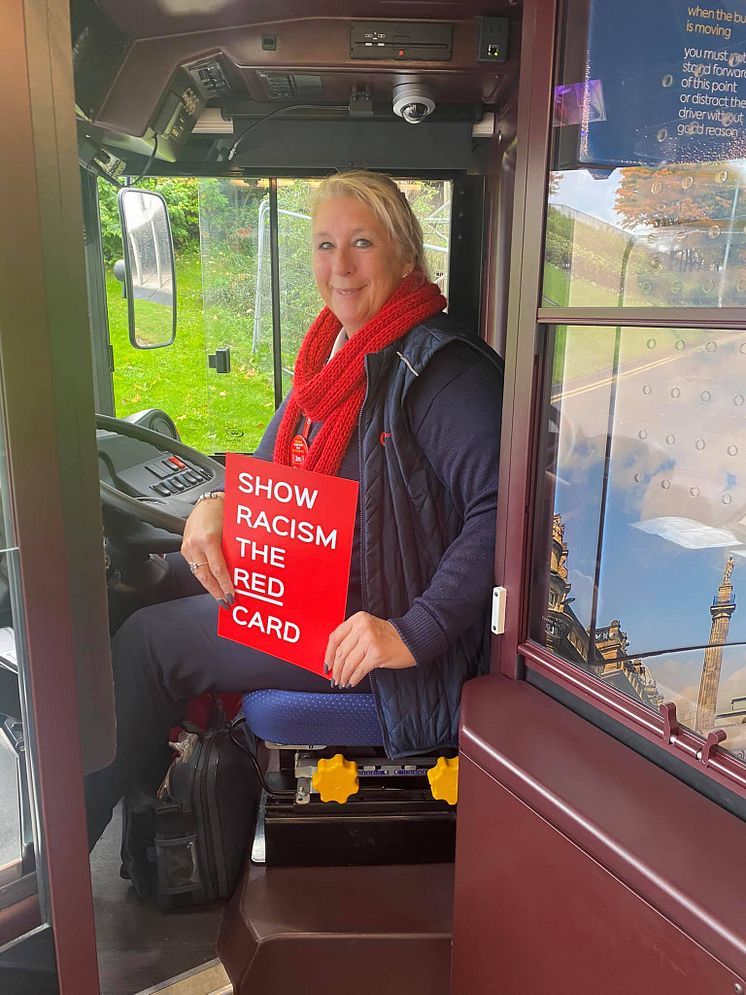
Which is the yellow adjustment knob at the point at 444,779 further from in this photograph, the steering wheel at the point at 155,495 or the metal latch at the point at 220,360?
the metal latch at the point at 220,360

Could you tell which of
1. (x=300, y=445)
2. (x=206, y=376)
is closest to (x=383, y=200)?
(x=300, y=445)

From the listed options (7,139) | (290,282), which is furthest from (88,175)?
(7,139)

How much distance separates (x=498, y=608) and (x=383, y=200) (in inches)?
30.9

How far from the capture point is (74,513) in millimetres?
983

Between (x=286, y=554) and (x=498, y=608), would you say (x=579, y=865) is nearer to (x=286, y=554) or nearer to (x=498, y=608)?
(x=498, y=608)

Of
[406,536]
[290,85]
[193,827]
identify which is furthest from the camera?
[290,85]

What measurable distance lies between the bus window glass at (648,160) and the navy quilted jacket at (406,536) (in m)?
0.33

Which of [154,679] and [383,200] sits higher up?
[383,200]

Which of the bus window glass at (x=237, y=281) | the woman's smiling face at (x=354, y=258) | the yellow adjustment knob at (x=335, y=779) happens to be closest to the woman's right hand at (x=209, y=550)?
the yellow adjustment knob at (x=335, y=779)

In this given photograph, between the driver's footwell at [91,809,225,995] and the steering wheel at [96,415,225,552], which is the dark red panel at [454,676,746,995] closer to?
the driver's footwell at [91,809,225,995]

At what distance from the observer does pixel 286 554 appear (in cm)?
136

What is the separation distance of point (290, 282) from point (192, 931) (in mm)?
1706

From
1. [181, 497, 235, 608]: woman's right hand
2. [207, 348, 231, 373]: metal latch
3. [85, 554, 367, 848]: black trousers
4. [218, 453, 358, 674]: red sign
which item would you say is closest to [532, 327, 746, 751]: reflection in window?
[218, 453, 358, 674]: red sign

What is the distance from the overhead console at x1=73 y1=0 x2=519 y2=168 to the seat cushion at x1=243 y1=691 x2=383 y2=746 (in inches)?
48.8
